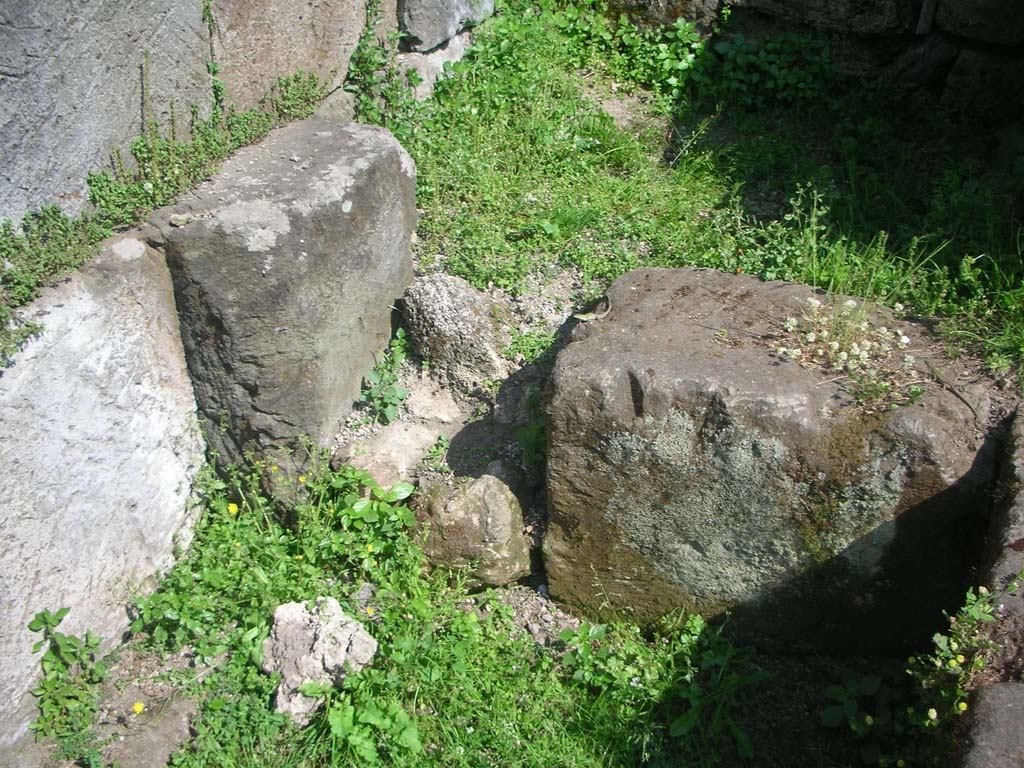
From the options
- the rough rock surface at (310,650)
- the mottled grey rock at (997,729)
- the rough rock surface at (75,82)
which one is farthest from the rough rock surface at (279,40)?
the mottled grey rock at (997,729)

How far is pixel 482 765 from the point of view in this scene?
3131 mm

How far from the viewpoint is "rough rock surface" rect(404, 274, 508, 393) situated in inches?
163

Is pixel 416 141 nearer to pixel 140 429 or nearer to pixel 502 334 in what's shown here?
pixel 502 334

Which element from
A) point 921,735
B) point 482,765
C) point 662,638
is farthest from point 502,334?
point 921,735

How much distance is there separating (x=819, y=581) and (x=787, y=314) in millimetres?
973

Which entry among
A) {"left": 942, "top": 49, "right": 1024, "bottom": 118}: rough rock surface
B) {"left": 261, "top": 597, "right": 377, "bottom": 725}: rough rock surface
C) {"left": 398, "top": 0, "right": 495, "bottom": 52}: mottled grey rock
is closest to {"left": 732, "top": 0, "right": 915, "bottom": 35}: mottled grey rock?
{"left": 942, "top": 49, "right": 1024, "bottom": 118}: rough rock surface

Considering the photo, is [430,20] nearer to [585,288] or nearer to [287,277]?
[585,288]

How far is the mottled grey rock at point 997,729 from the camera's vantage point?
7.36 ft

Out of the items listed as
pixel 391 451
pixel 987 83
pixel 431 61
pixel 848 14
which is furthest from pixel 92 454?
pixel 987 83

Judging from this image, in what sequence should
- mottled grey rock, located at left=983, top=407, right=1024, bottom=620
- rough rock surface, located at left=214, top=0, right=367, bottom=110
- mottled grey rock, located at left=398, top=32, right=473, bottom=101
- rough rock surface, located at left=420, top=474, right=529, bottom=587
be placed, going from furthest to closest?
mottled grey rock, located at left=398, top=32, right=473, bottom=101, rough rock surface, located at left=214, top=0, right=367, bottom=110, rough rock surface, located at left=420, top=474, right=529, bottom=587, mottled grey rock, located at left=983, top=407, right=1024, bottom=620

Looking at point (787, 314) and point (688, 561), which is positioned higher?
point (787, 314)

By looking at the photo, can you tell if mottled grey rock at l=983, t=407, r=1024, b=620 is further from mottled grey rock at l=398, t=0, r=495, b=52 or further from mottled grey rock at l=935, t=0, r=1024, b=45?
mottled grey rock at l=398, t=0, r=495, b=52

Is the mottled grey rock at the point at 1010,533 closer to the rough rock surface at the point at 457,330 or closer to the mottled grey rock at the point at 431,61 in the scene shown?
the rough rock surface at the point at 457,330

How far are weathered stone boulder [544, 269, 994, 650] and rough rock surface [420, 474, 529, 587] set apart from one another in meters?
0.15
